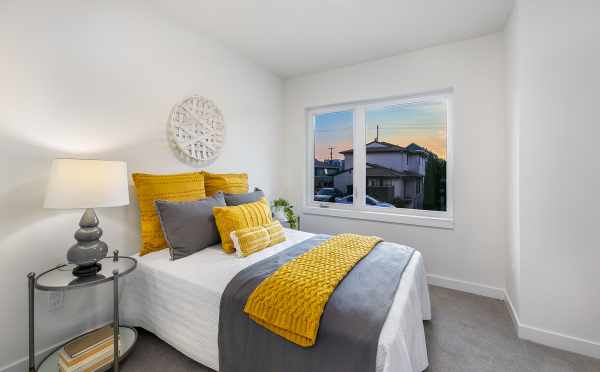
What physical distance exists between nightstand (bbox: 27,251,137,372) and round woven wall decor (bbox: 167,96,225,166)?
111cm

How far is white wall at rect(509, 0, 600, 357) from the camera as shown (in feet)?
5.52

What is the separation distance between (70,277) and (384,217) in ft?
9.34

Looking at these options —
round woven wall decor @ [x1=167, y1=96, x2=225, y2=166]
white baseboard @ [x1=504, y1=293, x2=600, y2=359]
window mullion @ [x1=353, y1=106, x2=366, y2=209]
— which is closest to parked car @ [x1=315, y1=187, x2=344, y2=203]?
window mullion @ [x1=353, y1=106, x2=366, y2=209]

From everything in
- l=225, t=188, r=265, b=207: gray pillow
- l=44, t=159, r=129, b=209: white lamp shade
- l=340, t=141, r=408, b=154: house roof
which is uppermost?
l=340, t=141, r=408, b=154: house roof

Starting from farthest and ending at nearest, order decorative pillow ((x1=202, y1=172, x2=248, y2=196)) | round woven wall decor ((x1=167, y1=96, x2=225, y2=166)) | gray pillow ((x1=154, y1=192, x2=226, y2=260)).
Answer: decorative pillow ((x1=202, y1=172, x2=248, y2=196)) → round woven wall decor ((x1=167, y1=96, x2=225, y2=166)) → gray pillow ((x1=154, y1=192, x2=226, y2=260))

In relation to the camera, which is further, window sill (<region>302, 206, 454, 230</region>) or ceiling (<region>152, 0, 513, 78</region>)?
window sill (<region>302, 206, 454, 230</region>)

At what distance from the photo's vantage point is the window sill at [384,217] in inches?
110

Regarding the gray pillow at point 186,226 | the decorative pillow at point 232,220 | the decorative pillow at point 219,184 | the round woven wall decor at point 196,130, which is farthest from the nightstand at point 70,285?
the round woven wall decor at point 196,130

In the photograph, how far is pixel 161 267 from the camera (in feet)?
5.71

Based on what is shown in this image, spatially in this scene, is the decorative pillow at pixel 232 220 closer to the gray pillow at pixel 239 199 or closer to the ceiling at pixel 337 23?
the gray pillow at pixel 239 199

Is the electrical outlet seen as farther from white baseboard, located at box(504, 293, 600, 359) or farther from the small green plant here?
white baseboard, located at box(504, 293, 600, 359)

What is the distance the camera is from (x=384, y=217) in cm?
311

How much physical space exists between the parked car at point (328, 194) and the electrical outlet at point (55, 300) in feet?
9.19

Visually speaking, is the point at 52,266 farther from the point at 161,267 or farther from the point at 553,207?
the point at 553,207
